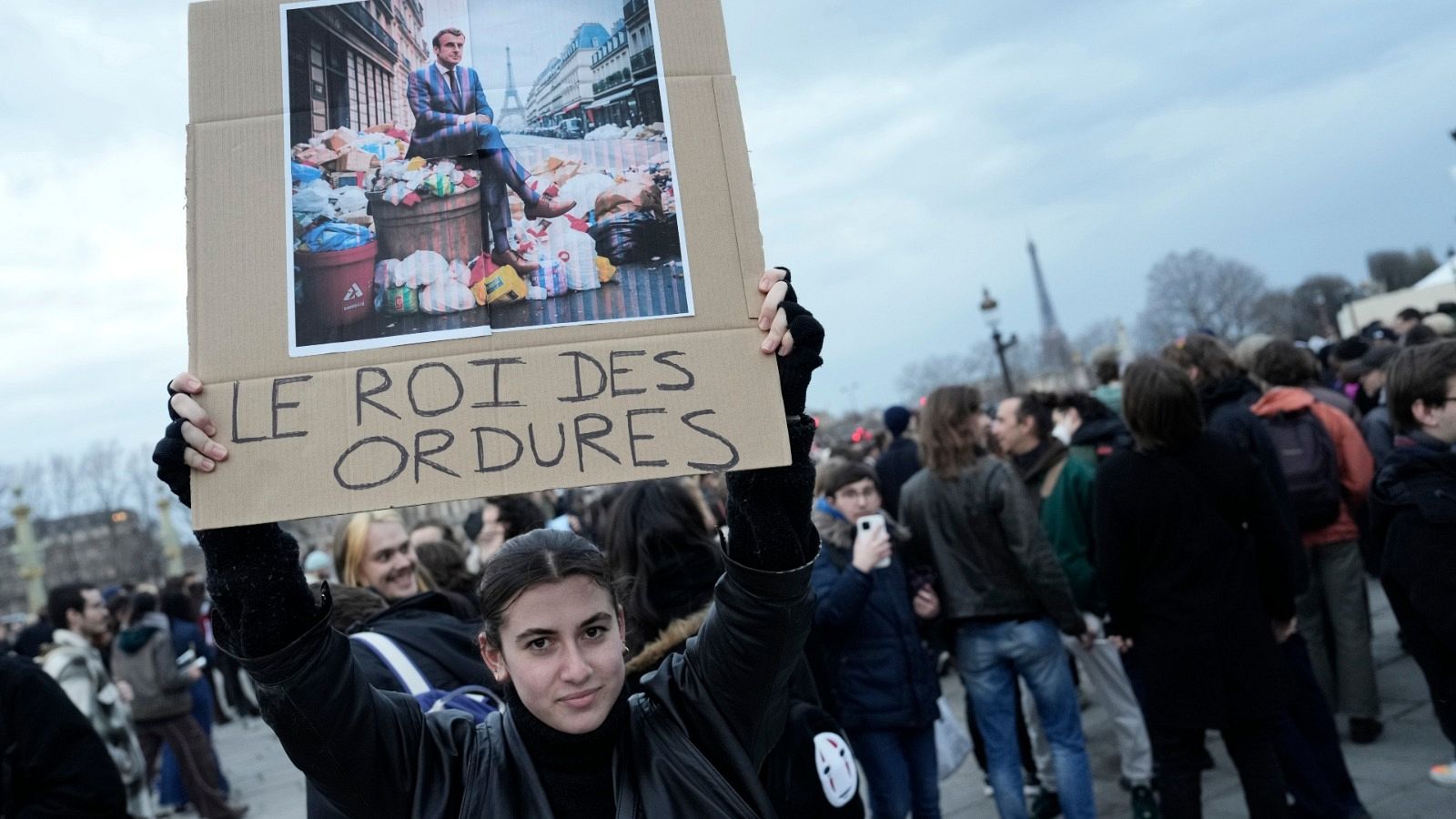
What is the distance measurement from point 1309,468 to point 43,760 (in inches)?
236

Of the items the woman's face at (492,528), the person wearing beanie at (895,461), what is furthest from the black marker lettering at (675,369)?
the person wearing beanie at (895,461)

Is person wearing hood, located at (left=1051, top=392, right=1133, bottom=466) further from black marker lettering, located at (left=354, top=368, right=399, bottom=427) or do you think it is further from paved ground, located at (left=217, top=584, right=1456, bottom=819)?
black marker lettering, located at (left=354, top=368, right=399, bottom=427)

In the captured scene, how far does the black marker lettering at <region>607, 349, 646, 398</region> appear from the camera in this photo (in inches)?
68.6

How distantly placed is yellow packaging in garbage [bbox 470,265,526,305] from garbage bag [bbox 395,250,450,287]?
62 mm

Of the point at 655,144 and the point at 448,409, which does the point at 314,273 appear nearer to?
the point at 448,409

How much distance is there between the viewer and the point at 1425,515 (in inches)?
137

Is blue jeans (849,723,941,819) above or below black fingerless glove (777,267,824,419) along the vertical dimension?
below

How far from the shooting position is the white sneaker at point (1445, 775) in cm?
481

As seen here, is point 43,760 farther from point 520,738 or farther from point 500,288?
point 500,288

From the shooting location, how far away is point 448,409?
1.72 m

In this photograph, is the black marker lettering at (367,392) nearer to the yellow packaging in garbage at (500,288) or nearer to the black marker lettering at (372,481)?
the black marker lettering at (372,481)

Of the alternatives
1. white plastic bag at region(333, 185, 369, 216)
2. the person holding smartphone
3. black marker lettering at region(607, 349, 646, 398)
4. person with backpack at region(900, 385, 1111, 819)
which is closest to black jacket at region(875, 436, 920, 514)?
person with backpack at region(900, 385, 1111, 819)

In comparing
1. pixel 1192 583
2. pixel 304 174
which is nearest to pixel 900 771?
pixel 1192 583

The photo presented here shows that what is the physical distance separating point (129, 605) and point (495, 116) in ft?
34.4
